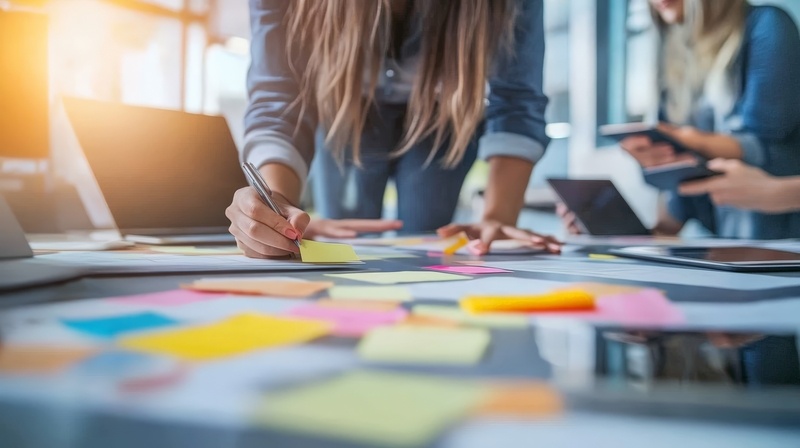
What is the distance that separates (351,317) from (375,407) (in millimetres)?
123

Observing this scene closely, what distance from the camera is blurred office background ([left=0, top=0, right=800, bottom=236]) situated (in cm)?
193

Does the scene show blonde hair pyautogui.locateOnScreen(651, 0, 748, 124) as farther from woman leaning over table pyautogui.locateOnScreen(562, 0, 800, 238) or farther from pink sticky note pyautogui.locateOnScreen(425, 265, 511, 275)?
pink sticky note pyautogui.locateOnScreen(425, 265, 511, 275)

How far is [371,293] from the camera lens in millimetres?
364

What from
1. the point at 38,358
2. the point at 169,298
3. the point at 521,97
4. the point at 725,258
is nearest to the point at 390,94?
the point at 521,97

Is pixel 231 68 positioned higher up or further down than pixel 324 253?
higher up

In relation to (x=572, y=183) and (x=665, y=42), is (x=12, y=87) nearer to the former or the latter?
(x=572, y=183)

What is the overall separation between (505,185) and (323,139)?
0.38 meters

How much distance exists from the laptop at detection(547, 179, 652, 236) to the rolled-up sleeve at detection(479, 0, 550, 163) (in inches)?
4.5

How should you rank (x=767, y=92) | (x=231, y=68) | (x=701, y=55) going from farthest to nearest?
(x=231, y=68) < (x=701, y=55) < (x=767, y=92)

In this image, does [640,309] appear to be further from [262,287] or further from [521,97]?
[521,97]

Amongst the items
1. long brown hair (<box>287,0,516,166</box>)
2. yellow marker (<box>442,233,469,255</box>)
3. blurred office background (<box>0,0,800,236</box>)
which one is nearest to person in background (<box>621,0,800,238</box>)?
blurred office background (<box>0,0,800,236</box>)

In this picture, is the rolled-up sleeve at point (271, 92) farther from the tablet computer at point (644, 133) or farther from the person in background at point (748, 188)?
the person in background at point (748, 188)

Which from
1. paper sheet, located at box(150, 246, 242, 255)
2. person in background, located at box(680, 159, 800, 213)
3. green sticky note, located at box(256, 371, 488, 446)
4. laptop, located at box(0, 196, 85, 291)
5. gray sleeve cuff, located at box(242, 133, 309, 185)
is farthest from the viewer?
person in background, located at box(680, 159, 800, 213)

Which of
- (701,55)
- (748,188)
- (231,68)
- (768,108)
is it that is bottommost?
(748,188)
